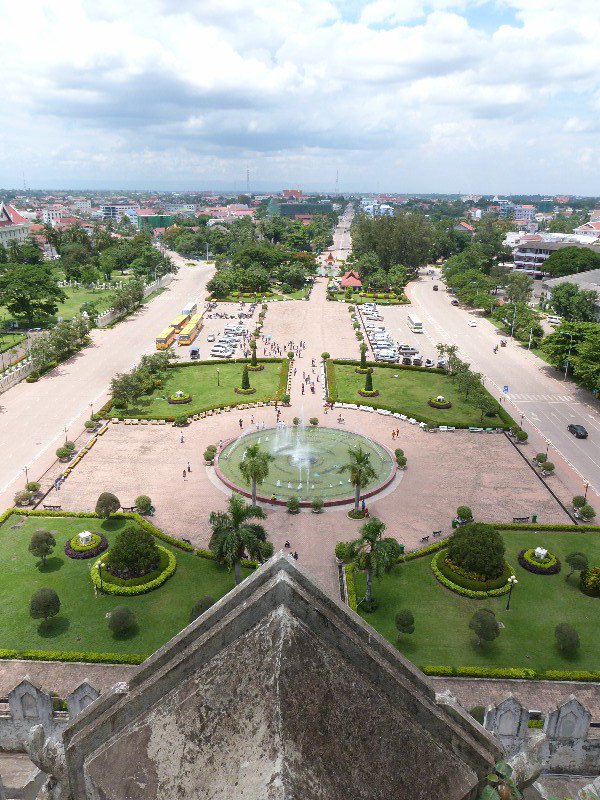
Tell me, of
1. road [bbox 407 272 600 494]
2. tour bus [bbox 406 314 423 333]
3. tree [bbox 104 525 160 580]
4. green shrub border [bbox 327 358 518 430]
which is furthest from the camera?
tour bus [bbox 406 314 423 333]

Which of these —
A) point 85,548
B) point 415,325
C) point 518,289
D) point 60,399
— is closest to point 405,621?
point 85,548

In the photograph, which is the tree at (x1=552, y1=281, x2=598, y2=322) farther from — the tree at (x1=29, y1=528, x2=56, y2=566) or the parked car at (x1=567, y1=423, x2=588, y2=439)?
the tree at (x1=29, y1=528, x2=56, y2=566)

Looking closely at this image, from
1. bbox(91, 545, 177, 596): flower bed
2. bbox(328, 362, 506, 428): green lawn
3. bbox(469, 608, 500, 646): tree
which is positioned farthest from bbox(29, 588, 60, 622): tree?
bbox(328, 362, 506, 428): green lawn

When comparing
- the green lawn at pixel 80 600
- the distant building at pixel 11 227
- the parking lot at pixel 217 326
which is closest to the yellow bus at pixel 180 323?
the parking lot at pixel 217 326

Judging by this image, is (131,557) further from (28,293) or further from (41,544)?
(28,293)

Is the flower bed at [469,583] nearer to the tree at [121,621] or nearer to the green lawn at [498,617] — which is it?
the green lawn at [498,617]

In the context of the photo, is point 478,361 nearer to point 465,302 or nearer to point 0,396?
point 465,302
